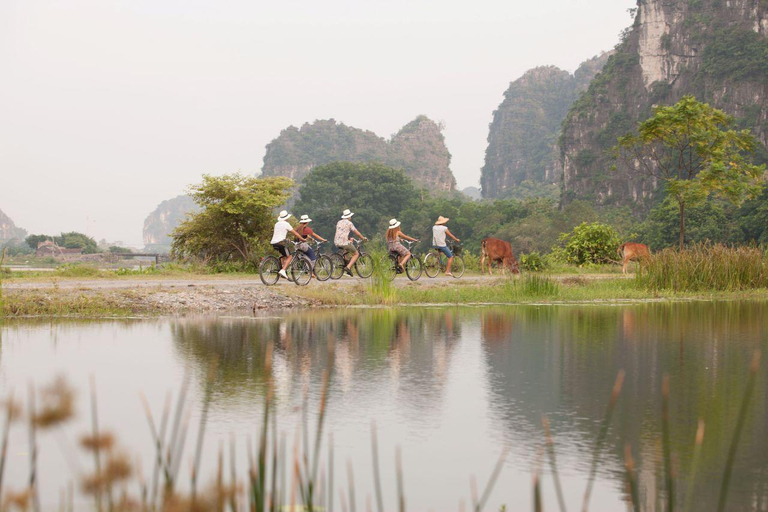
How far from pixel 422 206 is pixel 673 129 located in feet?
229

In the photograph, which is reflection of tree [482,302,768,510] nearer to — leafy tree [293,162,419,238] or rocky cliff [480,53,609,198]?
leafy tree [293,162,419,238]

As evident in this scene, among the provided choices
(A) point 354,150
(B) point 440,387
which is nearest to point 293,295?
(B) point 440,387

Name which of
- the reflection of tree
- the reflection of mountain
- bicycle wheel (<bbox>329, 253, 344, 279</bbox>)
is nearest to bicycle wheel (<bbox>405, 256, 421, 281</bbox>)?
bicycle wheel (<bbox>329, 253, 344, 279</bbox>)

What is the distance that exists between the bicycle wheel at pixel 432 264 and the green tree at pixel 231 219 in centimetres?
527

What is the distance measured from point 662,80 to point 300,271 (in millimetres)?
96717

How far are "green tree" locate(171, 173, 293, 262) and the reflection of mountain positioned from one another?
37.2 feet

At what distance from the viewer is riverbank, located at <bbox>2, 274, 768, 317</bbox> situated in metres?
13.8

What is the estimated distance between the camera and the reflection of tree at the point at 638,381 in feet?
17.5

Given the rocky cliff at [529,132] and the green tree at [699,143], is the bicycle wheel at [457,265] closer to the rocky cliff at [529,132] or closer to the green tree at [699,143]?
the green tree at [699,143]

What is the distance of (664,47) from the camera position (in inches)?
4183

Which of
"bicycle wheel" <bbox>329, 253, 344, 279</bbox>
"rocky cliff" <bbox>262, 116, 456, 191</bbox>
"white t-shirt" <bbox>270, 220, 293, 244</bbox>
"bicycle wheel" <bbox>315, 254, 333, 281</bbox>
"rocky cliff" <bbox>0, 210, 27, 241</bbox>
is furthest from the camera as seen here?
"rocky cliff" <bbox>0, 210, 27, 241</bbox>

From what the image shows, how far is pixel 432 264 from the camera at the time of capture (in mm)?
22125

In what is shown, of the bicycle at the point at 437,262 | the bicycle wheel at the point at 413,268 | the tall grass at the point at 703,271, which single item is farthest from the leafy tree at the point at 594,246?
the bicycle wheel at the point at 413,268

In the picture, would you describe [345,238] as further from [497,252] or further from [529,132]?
[529,132]
